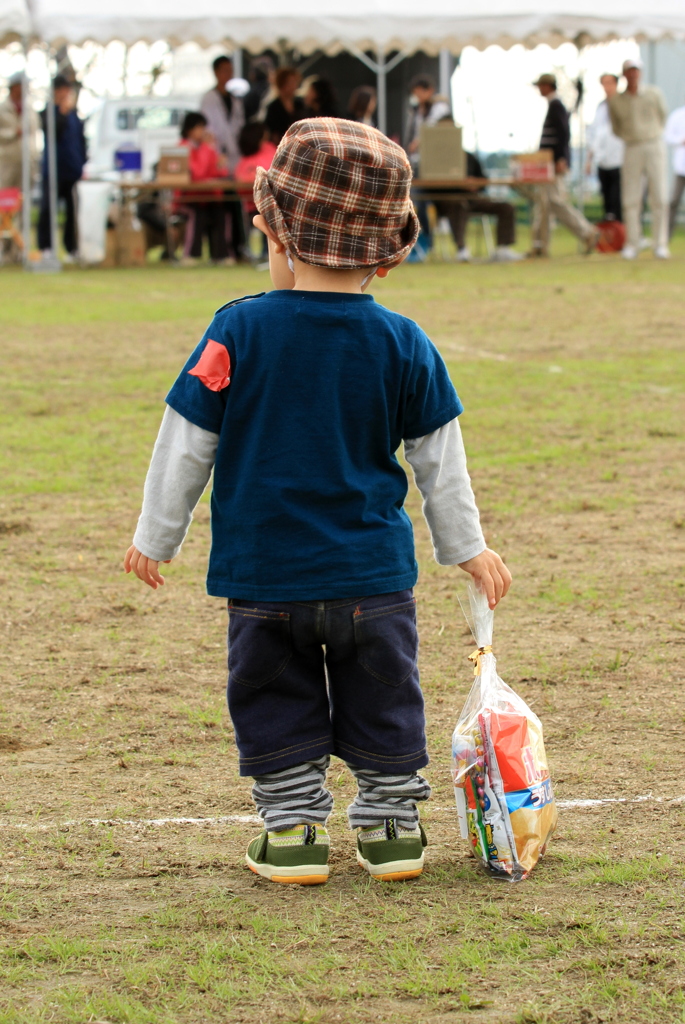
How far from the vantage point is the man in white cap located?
609 inches

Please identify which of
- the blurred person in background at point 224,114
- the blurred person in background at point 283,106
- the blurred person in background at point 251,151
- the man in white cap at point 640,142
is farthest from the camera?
the blurred person in background at point 224,114

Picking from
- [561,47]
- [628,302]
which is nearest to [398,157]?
[628,302]

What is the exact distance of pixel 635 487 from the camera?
18.2 feet

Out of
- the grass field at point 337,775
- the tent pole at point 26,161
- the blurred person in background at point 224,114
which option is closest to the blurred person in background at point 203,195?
the blurred person in background at point 224,114

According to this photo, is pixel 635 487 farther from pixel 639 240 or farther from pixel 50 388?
pixel 639 240

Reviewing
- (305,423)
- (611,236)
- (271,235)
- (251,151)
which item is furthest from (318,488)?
(611,236)

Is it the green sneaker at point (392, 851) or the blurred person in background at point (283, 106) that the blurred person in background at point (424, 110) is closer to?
the blurred person in background at point (283, 106)

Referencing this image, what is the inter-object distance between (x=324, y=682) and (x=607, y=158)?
656 inches

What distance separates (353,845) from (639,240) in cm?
1524

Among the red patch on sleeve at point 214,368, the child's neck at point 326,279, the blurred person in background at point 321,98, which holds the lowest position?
the red patch on sleeve at point 214,368

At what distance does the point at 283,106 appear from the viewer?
16.0 metres

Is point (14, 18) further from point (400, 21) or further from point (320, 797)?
point (320, 797)

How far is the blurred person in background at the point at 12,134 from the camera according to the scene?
16266mm

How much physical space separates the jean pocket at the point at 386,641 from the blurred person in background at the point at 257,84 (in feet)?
50.3
